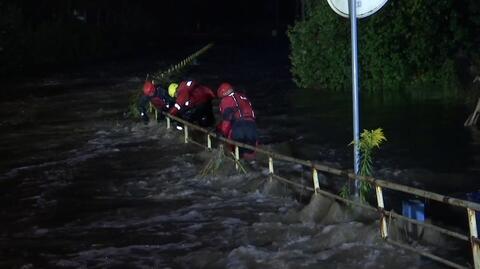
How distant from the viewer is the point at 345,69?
22.7 metres

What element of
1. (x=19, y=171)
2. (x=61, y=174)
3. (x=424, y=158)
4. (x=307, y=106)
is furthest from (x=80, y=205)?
(x=307, y=106)

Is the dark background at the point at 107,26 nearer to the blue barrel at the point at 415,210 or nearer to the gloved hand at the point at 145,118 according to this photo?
the gloved hand at the point at 145,118

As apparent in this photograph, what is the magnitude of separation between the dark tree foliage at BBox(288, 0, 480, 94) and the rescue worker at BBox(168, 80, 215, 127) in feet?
24.9

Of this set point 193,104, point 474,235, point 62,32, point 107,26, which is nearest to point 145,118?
point 193,104

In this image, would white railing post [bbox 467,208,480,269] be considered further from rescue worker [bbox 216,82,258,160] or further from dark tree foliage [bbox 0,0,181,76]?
dark tree foliage [bbox 0,0,181,76]

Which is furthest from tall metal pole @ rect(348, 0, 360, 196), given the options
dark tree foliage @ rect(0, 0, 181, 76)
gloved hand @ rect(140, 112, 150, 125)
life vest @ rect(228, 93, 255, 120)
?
dark tree foliage @ rect(0, 0, 181, 76)

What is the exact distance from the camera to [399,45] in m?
21.6

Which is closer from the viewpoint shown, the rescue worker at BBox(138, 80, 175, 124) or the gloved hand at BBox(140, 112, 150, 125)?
the rescue worker at BBox(138, 80, 175, 124)

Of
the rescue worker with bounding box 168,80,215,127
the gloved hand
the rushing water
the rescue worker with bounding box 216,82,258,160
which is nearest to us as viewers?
the rushing water

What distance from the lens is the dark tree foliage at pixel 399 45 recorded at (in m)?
19.8

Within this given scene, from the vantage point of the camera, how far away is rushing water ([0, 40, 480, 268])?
7881mm

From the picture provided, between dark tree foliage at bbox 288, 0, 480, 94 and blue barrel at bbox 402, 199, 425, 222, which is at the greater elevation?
dark tree foliage at bbox 288, 0, 480, 94

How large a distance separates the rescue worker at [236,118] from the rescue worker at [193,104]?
131 inches

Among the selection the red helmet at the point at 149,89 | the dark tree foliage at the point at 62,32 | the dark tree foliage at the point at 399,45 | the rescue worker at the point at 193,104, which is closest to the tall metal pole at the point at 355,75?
the rescue worker at the point at 193,104
